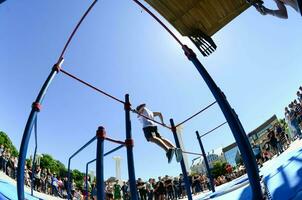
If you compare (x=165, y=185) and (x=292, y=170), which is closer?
(x=292, y=170)

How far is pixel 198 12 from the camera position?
16.4ft

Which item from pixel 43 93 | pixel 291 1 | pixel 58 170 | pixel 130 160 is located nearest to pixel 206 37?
pixel 291 1

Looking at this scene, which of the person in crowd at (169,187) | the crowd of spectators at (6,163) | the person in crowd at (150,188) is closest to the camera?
the crowd of spectators at (6,163)

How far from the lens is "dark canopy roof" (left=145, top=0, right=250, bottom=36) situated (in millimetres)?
4789

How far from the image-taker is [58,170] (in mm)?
45250

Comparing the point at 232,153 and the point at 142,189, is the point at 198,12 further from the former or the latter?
the point at 232,153

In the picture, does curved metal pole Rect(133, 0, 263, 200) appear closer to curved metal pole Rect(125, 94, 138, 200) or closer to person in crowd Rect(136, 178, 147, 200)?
curved metal pole Rect(125, 94, 138, 200)

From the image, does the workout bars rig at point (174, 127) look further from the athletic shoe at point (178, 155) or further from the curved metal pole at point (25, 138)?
the athletic shoe at point (178, 155)

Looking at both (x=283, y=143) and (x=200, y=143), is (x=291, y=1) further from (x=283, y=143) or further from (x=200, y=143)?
(x=283, y=143)

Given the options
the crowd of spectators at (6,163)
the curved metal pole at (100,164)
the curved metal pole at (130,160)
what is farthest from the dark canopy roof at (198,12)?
the crowd of spectators at (6,163)

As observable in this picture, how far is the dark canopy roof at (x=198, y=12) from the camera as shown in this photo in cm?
479

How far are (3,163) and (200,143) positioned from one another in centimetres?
804

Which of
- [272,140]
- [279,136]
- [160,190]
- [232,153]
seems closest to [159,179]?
[160,190]

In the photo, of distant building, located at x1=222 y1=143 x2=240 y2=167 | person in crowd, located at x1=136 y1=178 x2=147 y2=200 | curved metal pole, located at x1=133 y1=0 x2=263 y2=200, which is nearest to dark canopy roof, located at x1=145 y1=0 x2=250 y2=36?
curved metal pole, located at x1=133 y1=0 x2=263 y2=200
